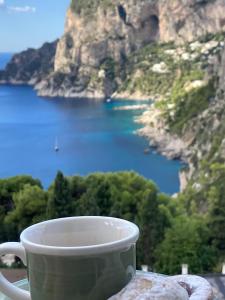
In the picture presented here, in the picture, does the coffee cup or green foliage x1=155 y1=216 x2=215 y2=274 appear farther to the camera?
green foliage x1=155 y1=216 x2=215 y2=274

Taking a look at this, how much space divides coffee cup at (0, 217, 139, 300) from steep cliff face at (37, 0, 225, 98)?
42179 millimetres

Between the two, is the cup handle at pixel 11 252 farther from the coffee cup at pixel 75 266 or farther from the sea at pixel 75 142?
the sea at pixel 75 142

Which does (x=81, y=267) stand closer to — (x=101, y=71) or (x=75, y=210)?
(x=75, y=210)

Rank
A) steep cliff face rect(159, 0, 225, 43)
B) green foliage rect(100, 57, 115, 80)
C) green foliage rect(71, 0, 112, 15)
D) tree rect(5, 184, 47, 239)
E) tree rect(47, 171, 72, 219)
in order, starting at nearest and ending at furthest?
tree rect(47, 171, 72, 219)
tree rect(5, 184, 47, 239)
green foliage rect(100, 57, 115, 80)
steep cliff face rect(159, 0, 225, 43)
green foliage rect(71, 0, 112, 15)

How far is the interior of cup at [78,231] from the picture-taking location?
58cm

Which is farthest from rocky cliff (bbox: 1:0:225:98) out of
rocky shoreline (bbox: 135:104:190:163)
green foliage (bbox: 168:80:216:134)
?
green foliage (bbox: 168:80:216:134)

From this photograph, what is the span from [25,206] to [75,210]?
31.4 inches

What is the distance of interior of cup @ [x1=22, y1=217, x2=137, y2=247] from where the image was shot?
0.58m

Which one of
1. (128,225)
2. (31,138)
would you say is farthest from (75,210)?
(31,138)

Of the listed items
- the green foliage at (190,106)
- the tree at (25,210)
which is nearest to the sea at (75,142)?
the green foliage at (190,106)

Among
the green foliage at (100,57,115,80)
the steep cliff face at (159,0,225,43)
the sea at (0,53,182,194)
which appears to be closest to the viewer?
the sea at (0,53,182,194)

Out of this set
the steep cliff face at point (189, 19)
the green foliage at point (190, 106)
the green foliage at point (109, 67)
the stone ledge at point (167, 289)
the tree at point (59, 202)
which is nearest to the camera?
the stone ledge at point (167, 289)

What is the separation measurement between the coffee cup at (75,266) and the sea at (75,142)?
19.4 metres

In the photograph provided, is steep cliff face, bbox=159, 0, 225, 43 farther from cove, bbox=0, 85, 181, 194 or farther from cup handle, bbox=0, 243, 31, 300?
cup handle, bbox=0, 243, 31, 300
